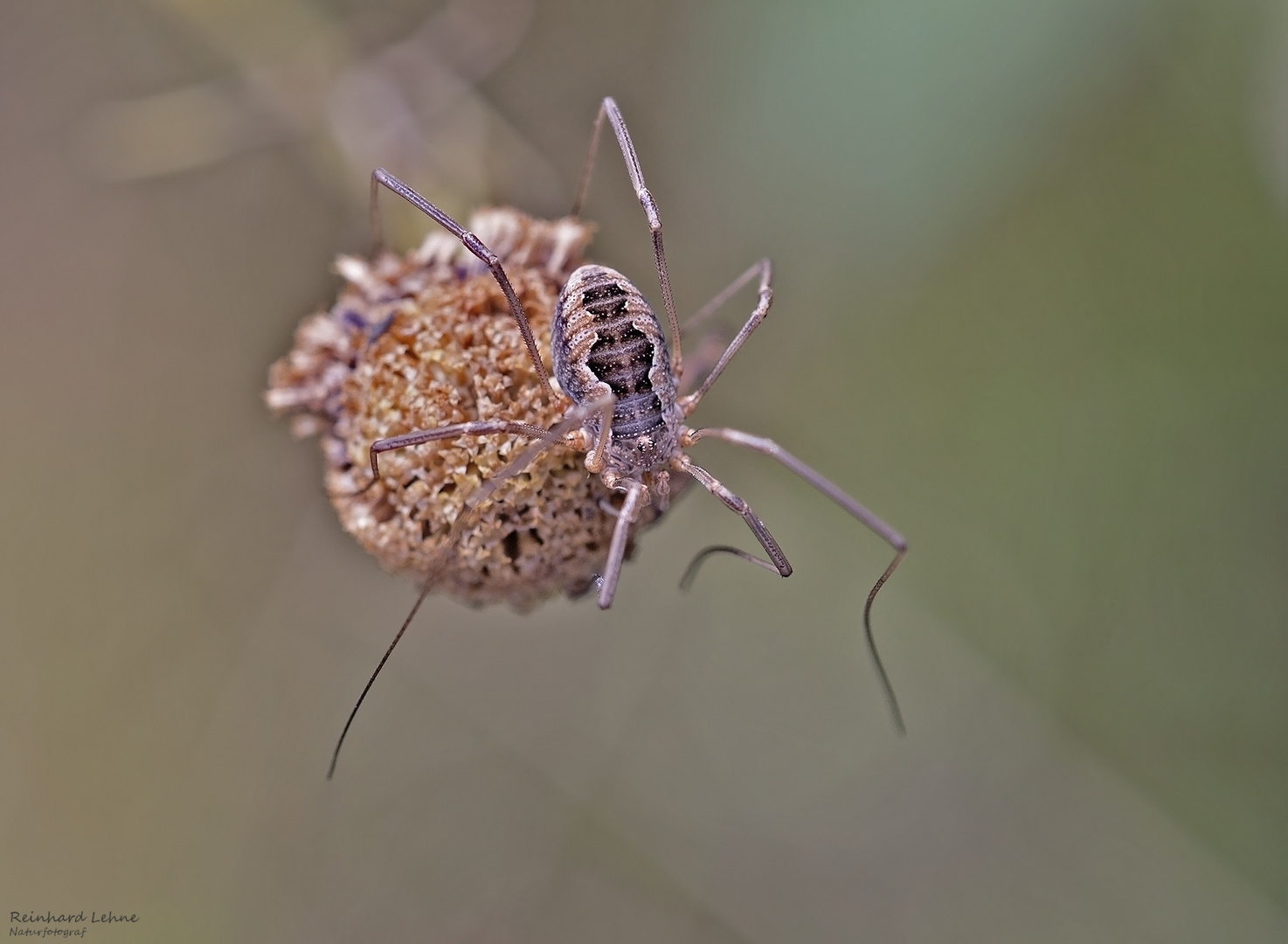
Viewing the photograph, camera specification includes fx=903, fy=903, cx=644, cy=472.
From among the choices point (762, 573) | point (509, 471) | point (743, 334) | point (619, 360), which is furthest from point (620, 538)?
point (762, 573)

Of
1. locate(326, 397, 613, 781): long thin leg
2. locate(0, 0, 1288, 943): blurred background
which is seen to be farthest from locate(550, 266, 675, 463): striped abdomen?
locate(0, 0, 1288, 943): blurred background

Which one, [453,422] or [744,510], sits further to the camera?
[744,510]

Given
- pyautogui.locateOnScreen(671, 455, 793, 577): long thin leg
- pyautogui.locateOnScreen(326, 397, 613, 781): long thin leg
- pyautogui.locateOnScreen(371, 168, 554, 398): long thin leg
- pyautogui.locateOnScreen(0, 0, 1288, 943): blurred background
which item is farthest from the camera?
pyautogui.locateOnScreen(0, 0, 1288, 943): blurred background

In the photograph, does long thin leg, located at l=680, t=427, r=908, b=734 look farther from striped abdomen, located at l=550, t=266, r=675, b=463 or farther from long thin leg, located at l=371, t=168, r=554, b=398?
long thin leg, located at l=371, t=168, r=554, b=398

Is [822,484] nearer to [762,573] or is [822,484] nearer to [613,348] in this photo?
[613,348]

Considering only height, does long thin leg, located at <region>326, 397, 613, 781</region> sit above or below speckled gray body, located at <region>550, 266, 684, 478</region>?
below
